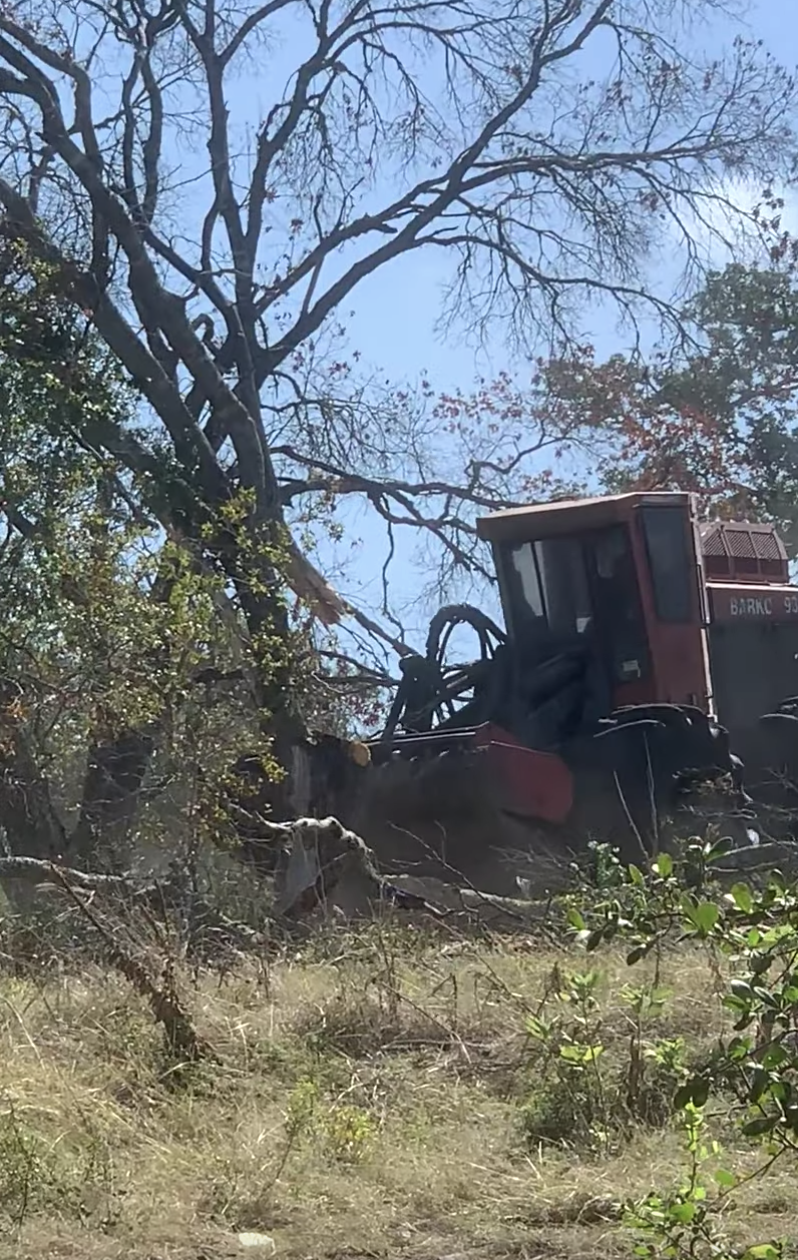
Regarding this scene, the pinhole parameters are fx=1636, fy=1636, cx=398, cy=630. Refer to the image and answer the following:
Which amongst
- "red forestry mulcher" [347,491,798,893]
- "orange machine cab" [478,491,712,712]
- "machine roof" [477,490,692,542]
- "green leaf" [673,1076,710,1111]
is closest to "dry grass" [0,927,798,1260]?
"green leaf" [673,1076,710,1111]

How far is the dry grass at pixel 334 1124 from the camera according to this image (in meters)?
5.11

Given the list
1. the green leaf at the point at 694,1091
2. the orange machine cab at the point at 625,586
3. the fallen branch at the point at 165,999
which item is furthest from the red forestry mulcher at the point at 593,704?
the green leaf at the point at 694,1091

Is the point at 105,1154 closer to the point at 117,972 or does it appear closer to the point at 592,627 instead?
the point at 117,972

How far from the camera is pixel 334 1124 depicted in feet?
19.2

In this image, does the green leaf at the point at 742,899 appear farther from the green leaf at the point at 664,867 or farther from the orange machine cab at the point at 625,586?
the orange machine cab at the point at 625,586

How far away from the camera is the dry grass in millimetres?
5113

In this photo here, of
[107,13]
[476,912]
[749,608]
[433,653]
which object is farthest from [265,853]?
[107,13]

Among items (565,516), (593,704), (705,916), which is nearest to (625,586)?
(565,516)

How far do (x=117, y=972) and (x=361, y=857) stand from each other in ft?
9.95

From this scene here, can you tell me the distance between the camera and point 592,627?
40.6 ft

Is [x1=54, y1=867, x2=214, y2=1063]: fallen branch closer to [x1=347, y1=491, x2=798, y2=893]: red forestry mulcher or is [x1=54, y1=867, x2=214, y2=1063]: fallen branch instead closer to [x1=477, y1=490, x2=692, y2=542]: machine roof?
[x1=347, y1=491, x2=798, y2=893]: red forestry mulcher

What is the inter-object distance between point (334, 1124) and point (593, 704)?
263 inches

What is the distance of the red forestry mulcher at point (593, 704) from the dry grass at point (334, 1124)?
9.56 ft

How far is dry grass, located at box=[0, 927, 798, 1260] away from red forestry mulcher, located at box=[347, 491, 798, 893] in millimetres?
2914
